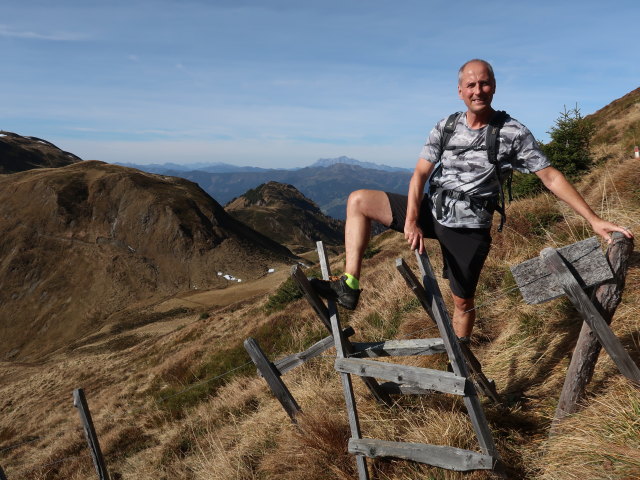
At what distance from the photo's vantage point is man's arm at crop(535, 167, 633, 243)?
117 inches

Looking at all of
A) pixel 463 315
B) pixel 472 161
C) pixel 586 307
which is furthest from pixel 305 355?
pixel 586 307

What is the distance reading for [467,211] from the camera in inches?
142

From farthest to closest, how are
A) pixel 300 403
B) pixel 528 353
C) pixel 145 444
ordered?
pixel 145 444 < pixel 300 403 < pixel 528 353

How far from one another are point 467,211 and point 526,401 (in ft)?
7.10

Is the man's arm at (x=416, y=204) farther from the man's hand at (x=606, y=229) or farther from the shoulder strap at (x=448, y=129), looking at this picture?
the man's hand at (x=606, y=229)

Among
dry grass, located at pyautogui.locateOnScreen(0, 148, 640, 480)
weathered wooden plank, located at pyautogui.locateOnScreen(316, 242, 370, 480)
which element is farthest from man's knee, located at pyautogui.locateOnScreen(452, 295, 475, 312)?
weathered wooden plank, located at pyautogui.locateOnScreen(316, 242, 370, 480)

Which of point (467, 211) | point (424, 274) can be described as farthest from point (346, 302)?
point (467, 211)

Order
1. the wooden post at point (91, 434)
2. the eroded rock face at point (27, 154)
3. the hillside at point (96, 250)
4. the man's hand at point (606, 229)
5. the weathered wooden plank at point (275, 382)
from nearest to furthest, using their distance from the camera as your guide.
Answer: the man's hand at point (606, 229) → the weathered wooden plank at point (275, 382) → the wooden post at point (91, 434) → the hillside at point (96, 250) → the eroded rock face at point (27, 154)

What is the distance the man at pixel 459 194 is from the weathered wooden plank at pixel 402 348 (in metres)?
0.66

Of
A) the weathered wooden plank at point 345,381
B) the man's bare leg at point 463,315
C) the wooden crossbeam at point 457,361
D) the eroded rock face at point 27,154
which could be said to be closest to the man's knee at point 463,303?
the man's bare leg at point 463,315

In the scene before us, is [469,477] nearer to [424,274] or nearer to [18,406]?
[424,274]

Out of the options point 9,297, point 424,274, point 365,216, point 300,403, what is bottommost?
point 9,297

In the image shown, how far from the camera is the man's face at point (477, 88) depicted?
3.41m

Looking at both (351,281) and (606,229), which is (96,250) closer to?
(351,281)
